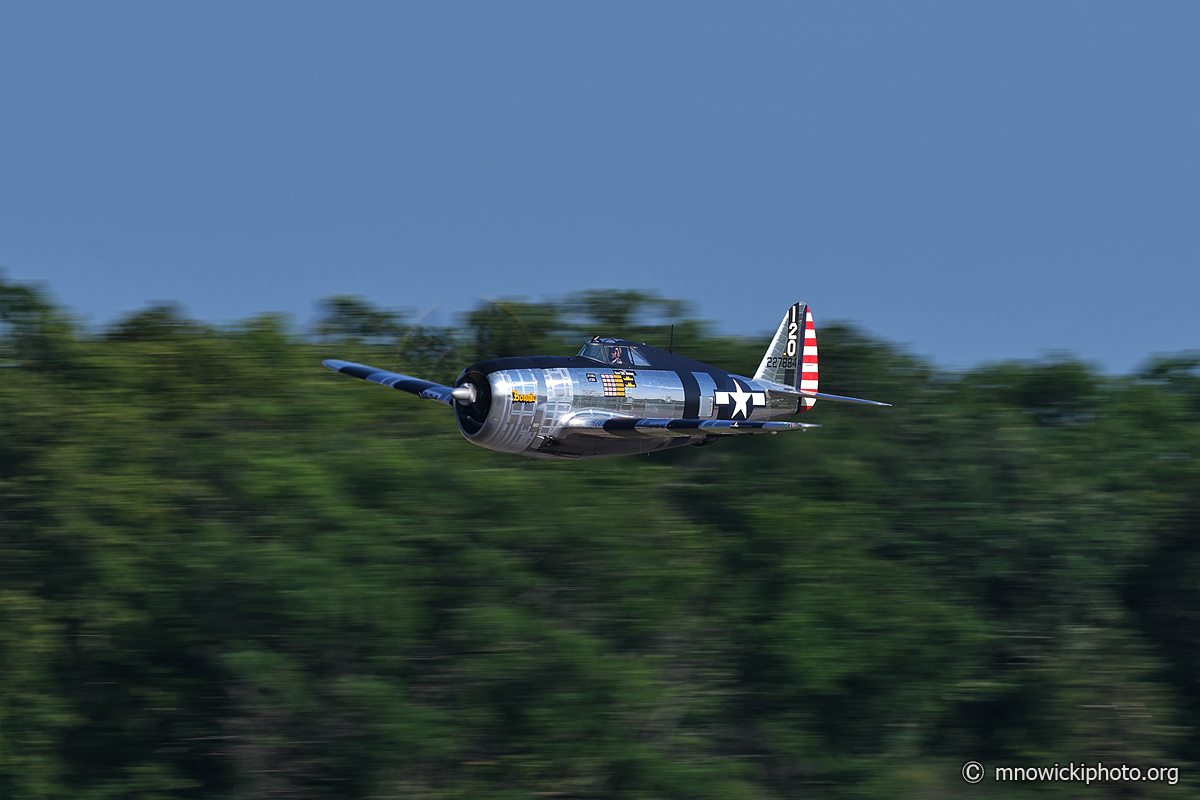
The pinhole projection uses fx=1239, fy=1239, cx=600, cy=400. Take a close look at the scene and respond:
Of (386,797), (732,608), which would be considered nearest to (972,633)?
(732,608)

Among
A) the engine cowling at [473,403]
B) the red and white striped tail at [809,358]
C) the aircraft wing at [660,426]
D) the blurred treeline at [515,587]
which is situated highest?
the red and white striped tail at [809,358]

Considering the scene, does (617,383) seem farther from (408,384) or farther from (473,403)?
(408,384)

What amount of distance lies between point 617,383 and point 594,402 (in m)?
0.50

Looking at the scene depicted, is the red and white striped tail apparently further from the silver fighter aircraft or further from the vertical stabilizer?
the silver fighter aircraft

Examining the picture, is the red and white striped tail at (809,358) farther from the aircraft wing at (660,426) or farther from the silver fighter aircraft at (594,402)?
the aircraft wing at (660,426)

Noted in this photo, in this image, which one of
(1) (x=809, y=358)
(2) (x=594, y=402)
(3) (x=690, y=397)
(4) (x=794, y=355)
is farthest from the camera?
(1) (x=809, y=358)

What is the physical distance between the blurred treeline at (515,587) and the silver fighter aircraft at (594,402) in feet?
50.8

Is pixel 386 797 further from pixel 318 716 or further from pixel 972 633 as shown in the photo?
pixel 972 633

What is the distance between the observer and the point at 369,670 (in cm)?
3331

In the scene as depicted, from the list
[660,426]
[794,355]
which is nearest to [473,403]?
[660,426]

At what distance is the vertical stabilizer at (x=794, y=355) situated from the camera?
72.7 feet

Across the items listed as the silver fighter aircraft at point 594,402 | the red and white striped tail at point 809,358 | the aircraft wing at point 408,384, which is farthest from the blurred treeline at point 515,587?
the silver fighter aircraft at point 594,402

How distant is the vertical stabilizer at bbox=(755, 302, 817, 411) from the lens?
22.2m

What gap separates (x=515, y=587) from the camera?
34.5 metres
